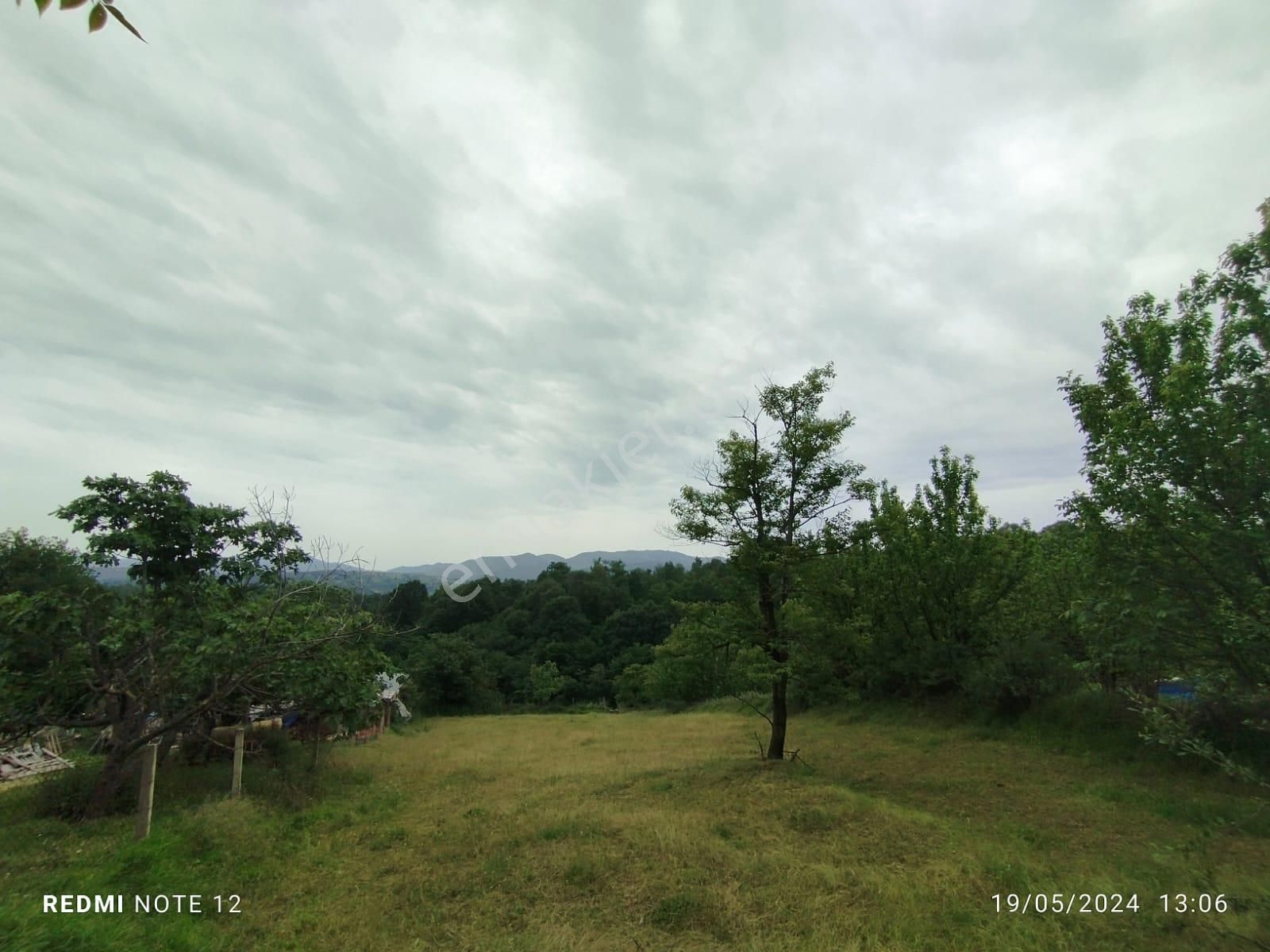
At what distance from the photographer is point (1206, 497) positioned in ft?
15.1

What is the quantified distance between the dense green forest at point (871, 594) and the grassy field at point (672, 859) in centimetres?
134

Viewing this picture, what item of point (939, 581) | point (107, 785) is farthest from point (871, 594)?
point (107, 785)

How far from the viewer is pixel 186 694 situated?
849cm

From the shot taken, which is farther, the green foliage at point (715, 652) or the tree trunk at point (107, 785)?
the green foliage at point (715, 652)

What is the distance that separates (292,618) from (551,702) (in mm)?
35633

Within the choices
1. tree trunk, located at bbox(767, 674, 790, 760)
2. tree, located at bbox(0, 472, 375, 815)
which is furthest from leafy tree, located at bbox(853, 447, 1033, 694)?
tree, located at bbox(0, 472, 375, 815)

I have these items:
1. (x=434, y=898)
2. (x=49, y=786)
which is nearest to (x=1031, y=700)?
(x=434, y=898)

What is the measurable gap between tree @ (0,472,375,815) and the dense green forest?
37mm

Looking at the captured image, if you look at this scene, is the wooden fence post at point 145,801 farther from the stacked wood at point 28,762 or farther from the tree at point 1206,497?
the tree at point 1206,497

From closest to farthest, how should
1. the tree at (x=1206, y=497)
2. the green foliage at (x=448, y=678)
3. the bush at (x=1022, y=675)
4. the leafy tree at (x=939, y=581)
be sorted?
1. the tree at (x=1206, y=497)
2. the bush at (x=1022, y=675)
3. the leafy tree at (x=939, y=581)
4. the green foliage at (x=448, y=678)

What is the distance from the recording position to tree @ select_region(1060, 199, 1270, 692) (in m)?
4.31

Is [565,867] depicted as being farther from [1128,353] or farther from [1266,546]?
[1128,353]
